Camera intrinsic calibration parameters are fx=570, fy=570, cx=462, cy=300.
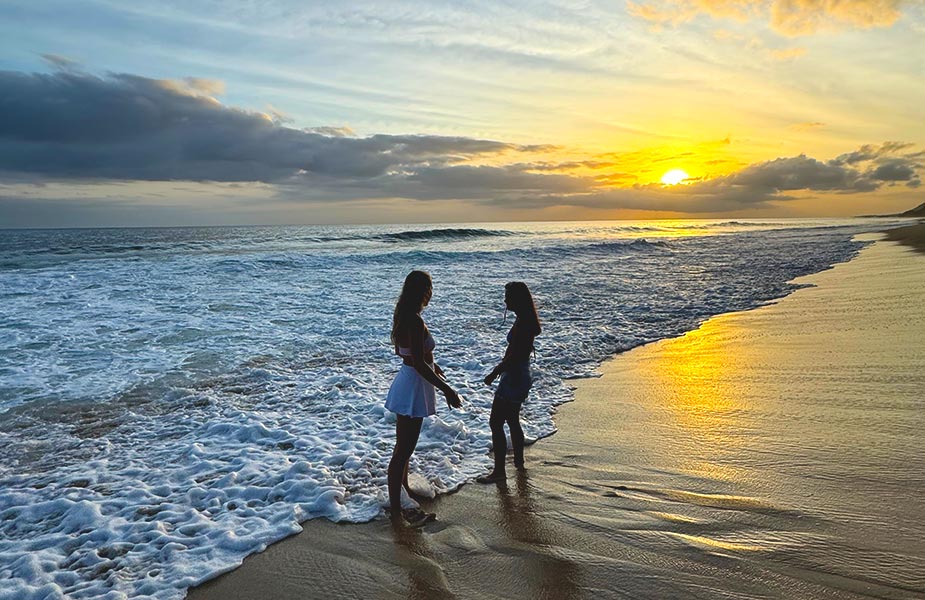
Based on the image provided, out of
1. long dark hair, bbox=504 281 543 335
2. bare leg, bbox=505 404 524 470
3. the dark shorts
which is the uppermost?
long dark hair, bbox=504 281 543 335

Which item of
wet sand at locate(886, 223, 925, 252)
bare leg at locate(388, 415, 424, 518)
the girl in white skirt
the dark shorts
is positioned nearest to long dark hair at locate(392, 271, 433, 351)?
the girl in white skirt

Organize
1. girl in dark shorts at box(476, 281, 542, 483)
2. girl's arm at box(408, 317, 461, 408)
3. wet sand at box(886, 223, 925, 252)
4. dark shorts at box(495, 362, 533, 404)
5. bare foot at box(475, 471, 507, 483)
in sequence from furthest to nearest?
wet sand at box(886, 223, 925, 252) < dark shorts at box(495, 362, 533, 404) < girl in dark shorts at box(476, 281, 542, 483) < bare foot at box(475, 471, 507, 483) < girl's arm at box(408, 317, 461, 408)

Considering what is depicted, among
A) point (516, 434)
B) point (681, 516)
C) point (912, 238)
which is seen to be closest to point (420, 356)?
point (516, 434)

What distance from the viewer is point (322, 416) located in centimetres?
709

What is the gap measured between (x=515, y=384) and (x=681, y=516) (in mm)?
1753

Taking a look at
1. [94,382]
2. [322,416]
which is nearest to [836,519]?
[322,416]

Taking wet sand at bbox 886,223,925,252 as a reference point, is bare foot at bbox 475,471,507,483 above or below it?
below

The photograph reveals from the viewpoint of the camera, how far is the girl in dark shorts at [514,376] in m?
5.10

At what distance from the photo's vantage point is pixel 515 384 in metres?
5.21

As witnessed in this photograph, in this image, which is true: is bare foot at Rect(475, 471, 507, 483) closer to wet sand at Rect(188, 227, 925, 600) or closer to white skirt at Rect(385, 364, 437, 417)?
wet sand at Rect(188, 227, 925, 600)

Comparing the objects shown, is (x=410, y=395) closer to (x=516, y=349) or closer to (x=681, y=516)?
(x=516, y=349)

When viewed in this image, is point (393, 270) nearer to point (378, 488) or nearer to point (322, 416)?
point (322, 416)

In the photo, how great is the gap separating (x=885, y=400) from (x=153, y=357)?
1095 centimetres

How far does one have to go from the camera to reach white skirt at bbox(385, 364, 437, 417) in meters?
4.31
